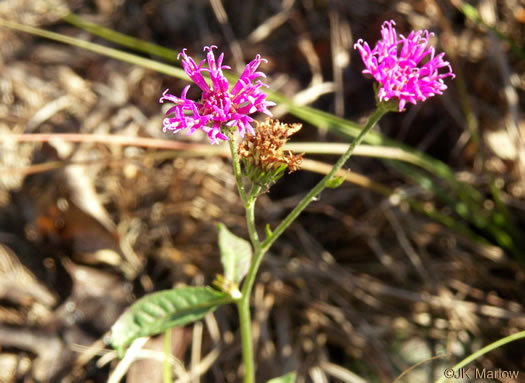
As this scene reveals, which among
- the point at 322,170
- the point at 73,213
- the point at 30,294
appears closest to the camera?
the point at 322,170

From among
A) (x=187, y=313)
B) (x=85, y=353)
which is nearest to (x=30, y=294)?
(x=85, y=353)

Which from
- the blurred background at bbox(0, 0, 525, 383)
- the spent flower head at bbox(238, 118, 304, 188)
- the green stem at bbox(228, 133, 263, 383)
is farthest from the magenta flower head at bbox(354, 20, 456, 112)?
the blurred background at bbox(0, 0, 525, 383)

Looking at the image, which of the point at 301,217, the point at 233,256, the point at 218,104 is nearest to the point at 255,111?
the point at 218,104

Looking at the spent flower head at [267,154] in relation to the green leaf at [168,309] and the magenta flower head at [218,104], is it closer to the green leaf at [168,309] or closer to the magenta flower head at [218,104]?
the magenta flower head at [218,104]

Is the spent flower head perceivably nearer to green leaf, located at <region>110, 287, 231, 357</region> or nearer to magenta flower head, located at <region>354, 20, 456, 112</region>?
magenta flower head, located at <region>354, 20, 456, 112</region>

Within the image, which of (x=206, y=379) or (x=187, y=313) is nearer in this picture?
(x=187, y=313)

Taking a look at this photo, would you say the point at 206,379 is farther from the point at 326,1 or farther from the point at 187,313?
the point at 326,1

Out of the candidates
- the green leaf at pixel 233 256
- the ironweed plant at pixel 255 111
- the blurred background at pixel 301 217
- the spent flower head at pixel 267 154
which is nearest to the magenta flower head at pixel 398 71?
the ironweed plant at pixel 255 111
